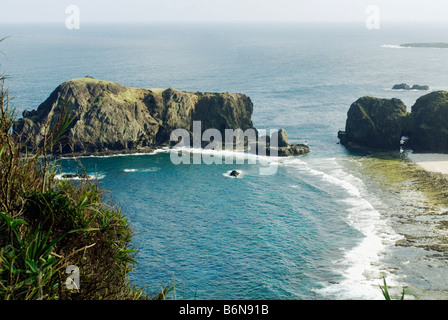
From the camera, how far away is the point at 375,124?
10194cm

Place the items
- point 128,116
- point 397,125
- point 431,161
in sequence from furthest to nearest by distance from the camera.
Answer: point 128,116
point 397,125
point 431,161

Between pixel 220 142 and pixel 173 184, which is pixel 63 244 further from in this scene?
pixel 220 142

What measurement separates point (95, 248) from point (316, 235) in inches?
1782

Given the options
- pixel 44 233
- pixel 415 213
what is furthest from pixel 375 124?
pixel 44 233

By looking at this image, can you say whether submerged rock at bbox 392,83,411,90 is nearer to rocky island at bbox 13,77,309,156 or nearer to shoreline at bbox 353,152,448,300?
rocky island at bbox 13,77,309,156

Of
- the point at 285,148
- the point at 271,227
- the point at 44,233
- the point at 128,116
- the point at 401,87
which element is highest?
the point at 401,87

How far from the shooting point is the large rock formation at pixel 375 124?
10038cm

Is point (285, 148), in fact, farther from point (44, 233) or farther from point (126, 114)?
point (44, 233)

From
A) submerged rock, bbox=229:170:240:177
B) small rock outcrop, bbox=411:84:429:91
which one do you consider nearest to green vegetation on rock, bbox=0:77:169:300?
submerged rock, bbox=229:170:240:177

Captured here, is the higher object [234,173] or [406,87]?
[406,87]

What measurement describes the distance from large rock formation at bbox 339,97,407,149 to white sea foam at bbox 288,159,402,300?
21.0m

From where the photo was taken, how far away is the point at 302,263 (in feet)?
177

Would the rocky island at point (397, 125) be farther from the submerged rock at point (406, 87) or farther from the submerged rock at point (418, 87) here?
the submerged rock at point (406, 87)

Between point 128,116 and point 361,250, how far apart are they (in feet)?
198
